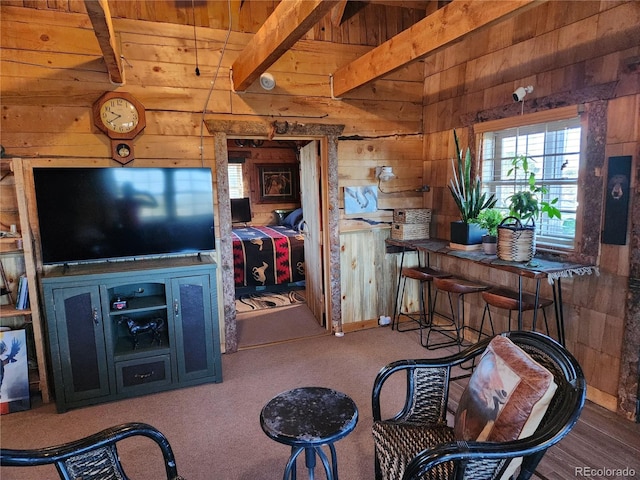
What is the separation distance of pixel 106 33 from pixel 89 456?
2.13 m

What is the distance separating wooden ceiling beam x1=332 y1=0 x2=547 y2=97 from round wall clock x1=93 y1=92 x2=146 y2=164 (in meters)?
1.77

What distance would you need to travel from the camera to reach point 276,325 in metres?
4.37

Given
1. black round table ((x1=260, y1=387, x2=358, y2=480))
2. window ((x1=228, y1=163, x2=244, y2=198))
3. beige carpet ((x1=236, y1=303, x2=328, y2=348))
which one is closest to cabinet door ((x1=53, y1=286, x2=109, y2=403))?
beige carpet ((x1=236, y1=303, x2=328, y2=348))

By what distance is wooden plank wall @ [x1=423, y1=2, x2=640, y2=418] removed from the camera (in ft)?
8.11

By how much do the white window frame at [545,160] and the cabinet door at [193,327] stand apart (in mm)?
2606

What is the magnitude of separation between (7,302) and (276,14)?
9.17 ft

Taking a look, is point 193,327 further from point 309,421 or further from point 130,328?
point 309,421

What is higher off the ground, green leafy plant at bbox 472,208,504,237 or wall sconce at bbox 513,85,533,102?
wall sconce at bbox 513,85,533,102

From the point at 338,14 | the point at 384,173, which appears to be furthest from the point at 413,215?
the point at 338,14

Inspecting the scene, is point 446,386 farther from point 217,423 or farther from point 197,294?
point 197,294

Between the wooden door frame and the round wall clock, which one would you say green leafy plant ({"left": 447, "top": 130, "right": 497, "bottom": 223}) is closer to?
the wooden door frame

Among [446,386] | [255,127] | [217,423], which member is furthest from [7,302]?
[446,386]

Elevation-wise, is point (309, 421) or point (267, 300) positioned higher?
point (309, 421)

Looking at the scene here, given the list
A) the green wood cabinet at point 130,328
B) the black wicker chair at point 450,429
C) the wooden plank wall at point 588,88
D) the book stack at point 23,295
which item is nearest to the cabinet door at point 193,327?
the green wood cabinet at point 130,328
